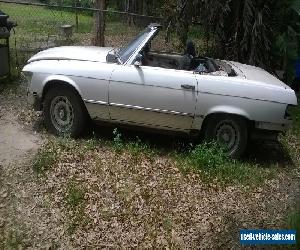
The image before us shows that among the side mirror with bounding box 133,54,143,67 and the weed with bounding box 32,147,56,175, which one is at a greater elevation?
the side mirror with bounding box 133,54,143,67

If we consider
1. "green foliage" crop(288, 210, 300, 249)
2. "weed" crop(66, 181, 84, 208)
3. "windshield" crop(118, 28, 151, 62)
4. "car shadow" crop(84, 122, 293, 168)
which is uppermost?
"windshield" crop(118, 28, 151, 62)

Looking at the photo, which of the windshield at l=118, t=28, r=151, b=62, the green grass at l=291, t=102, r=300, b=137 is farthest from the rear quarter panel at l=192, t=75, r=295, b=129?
the green grass at l=291, t=102, r=300, b=137

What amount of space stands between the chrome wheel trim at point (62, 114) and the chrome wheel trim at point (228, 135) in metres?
2.24

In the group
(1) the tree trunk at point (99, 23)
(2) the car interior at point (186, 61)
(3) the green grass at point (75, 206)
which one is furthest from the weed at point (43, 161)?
(1) the tree trunk at point (99, 23)

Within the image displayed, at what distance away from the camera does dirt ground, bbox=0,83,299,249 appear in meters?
5.06

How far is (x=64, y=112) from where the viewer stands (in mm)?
7039

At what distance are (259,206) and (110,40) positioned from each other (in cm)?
1010

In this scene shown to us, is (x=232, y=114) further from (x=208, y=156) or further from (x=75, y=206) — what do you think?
(x=75, y=206)

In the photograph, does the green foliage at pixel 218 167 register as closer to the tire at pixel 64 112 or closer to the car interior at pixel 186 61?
the car interior at pixel 186 61

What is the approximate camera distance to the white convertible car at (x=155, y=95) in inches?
253

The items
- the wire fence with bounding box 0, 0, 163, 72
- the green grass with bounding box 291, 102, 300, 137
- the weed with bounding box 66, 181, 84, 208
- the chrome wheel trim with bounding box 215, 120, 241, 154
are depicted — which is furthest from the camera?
the wire fence with bounding box 0, 0, 163, 72

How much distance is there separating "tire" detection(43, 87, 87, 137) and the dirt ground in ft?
1.45

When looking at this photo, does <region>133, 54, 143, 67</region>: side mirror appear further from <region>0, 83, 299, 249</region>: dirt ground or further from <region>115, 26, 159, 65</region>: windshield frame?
<region>0, 83, 299, 249</region>: dirt ground

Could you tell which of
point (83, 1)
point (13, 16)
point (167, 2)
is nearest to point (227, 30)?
point (167, 2)
